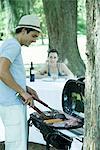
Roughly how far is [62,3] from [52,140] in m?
4.89

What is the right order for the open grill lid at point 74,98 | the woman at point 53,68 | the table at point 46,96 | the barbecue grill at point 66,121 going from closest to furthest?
1. the barbecue grill at point 66,121
2. the open grill lid at point 74,98
3. the table at point 46,96
4. the woman at point 53,68

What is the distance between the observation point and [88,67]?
2.09m

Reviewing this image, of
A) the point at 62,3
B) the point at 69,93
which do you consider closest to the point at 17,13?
the point at 62,3

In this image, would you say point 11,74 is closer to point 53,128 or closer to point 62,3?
point 53,128

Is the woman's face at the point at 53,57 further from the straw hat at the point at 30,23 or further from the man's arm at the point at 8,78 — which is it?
the man's arm at the point at 8,78

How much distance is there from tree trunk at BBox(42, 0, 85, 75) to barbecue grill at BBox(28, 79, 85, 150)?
407 cm

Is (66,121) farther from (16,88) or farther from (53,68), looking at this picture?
(53,68)

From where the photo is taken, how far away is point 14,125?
10.5ft

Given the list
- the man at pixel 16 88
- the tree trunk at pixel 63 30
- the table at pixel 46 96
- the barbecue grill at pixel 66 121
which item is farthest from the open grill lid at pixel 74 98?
the tree trunk at pixel 63 30

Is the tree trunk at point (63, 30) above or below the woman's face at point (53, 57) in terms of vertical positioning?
above

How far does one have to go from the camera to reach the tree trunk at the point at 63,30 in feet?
26.0

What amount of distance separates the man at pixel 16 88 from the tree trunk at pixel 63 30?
465 centimetres

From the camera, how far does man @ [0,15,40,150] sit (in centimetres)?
307

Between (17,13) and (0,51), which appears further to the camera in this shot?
(17,13)
